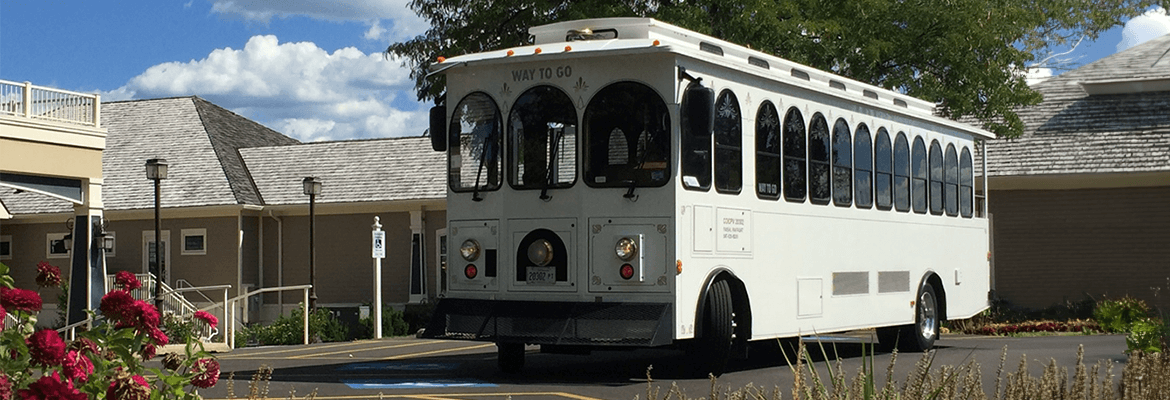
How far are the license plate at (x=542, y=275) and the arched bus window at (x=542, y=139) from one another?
2.42 feet

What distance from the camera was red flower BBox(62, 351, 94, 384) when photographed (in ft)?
17.6

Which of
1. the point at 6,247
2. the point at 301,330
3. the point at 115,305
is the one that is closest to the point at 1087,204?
the point at 301,330

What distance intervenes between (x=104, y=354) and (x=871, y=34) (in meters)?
19.9

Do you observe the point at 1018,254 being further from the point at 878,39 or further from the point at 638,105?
the point at 638,105

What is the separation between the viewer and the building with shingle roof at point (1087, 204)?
26734 mm

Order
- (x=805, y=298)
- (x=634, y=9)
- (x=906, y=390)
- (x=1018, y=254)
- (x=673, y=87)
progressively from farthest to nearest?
(x=1018, y=254), (x=634, y=9), (x=805, y=298), (x=673, y=87), (x=906, y=390)

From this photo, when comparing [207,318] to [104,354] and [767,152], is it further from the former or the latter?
[767,152]

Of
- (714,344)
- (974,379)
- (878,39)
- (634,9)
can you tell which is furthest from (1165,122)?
(974,379)

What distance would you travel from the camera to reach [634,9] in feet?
81.1

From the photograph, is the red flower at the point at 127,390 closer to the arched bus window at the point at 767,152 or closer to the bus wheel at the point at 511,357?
the bus wheel at the point at 511,357

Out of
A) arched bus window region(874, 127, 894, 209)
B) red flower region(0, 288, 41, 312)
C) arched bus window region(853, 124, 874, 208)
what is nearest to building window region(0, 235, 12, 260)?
arched bus window region(874, 127, 894, 209)

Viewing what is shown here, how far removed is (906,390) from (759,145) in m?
6.97

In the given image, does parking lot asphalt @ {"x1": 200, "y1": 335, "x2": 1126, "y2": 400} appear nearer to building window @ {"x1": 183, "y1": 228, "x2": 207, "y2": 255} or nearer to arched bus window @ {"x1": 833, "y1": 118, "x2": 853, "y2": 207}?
arched bus window @ {"x1": 833, "y1": 118, "x2": 853, "y2": 207}

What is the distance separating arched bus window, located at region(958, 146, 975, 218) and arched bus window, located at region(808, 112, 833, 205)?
4.58 metres
